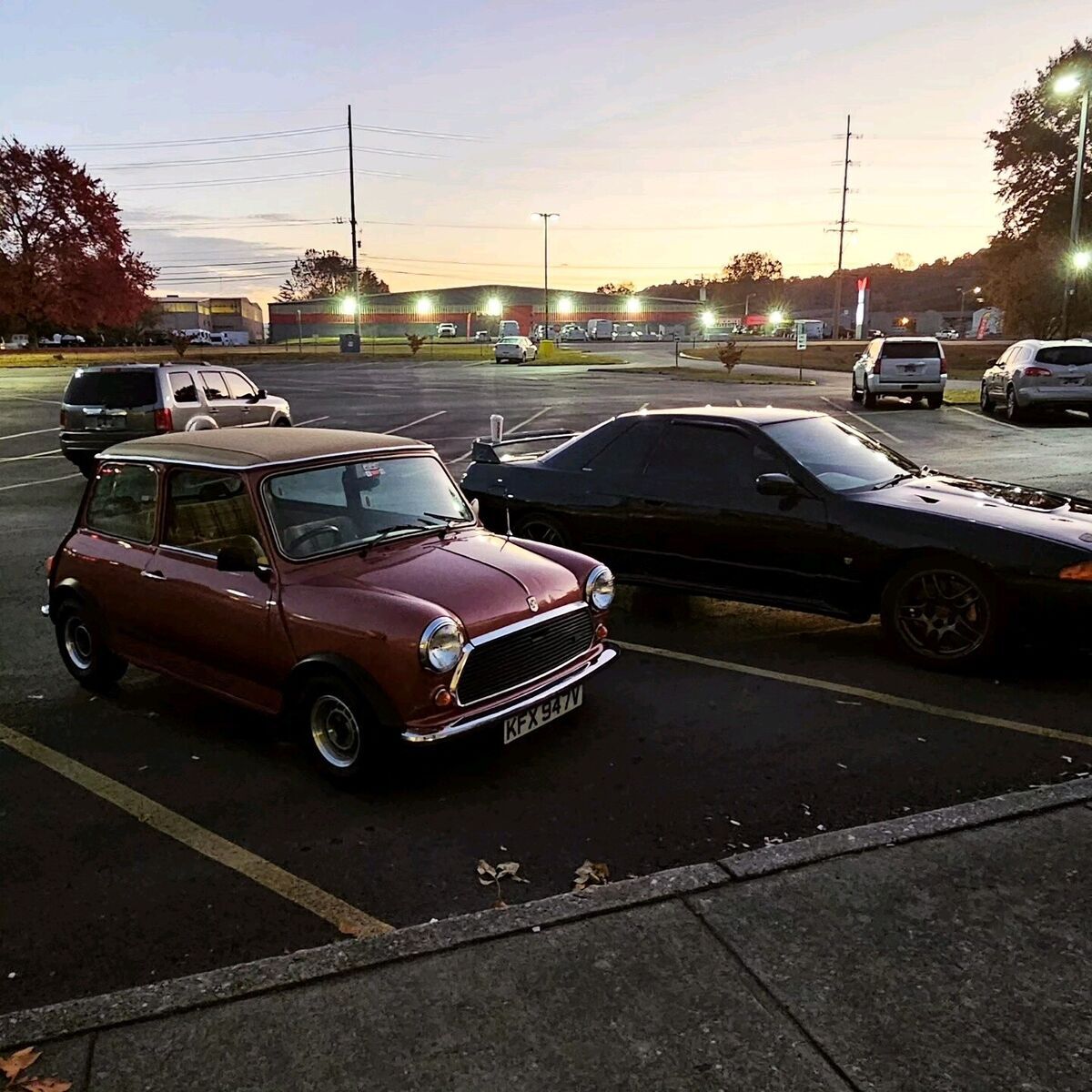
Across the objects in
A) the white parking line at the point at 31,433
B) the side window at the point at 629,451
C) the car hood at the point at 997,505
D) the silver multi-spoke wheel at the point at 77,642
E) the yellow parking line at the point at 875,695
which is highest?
the side window at the point at 629,451

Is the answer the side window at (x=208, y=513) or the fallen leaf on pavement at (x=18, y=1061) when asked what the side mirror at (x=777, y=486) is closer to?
the side window at (x=208, y=513)

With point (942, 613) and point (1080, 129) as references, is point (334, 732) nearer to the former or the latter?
point (942, 613)

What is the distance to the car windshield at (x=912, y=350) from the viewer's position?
23516 mm

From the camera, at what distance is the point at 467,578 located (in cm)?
453

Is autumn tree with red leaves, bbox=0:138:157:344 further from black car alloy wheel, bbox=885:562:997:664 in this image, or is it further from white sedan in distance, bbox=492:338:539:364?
black car alloy wheel, bbox=885:562:997:664

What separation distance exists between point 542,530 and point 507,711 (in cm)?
336

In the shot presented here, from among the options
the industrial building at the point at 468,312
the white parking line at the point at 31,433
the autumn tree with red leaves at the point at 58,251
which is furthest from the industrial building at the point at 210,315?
the white parking line at the point at 31,433

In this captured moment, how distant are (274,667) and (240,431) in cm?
178

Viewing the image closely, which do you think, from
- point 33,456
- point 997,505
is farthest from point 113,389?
point 997,505

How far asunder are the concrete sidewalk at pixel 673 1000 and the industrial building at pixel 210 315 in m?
131

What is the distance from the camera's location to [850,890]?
3.41 meters

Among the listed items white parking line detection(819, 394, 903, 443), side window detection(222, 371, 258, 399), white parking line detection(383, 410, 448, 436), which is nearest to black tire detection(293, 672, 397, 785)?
side window detection(222, 371, 258, 399)

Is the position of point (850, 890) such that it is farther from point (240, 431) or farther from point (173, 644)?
point (240, 431)

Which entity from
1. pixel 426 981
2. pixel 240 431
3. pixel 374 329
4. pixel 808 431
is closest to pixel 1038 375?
pixel 808 431
